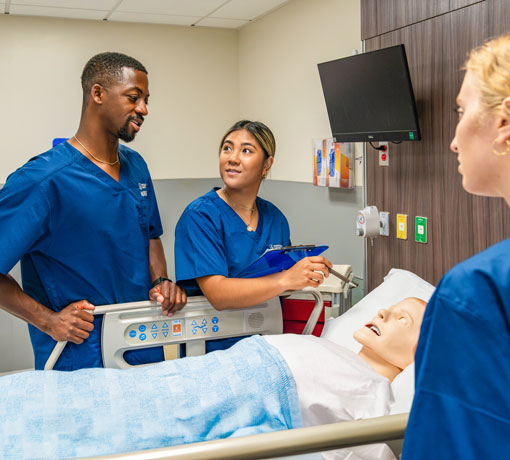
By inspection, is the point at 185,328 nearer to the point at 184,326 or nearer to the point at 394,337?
the point at 184,326

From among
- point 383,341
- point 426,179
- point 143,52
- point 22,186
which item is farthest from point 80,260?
point 143,52

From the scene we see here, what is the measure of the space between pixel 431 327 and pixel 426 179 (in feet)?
5.18

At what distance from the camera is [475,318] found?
0.78 m

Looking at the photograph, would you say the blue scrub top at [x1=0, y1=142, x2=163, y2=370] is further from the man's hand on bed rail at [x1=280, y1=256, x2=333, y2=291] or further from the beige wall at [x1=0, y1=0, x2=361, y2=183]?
the beige wall at [x1=0, y1=0, x2=361, y2=183]

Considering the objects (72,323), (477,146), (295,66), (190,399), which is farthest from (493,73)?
(295,66)

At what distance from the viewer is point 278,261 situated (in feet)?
6.77

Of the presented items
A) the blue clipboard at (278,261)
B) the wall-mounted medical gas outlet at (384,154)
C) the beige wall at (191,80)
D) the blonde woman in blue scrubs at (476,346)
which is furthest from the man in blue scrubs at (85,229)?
the beige wall at (191,80)

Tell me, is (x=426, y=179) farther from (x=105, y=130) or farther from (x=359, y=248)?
(x=105, y=130)

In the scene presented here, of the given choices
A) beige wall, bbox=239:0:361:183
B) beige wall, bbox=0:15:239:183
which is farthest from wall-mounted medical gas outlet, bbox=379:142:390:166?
beige wall, bbox=0:15:239:183

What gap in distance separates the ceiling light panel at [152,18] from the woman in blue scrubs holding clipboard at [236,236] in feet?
7.15

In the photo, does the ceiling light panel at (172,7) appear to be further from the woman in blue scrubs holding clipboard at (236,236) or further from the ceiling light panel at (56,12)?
the woman in blue scrubs holding clipboard at (236,236)

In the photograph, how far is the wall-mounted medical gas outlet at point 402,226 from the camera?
7.98 feet

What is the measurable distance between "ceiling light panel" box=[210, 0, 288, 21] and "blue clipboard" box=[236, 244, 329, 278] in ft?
7.23

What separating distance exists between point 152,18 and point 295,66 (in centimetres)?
113
